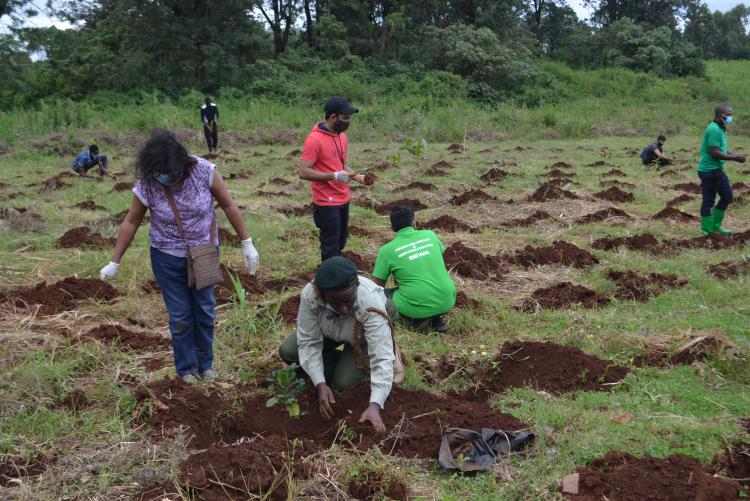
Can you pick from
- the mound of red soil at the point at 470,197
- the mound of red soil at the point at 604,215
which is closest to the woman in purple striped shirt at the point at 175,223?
the mound of red soil at the point at 604,215

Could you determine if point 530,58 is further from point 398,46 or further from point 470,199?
point 470,199

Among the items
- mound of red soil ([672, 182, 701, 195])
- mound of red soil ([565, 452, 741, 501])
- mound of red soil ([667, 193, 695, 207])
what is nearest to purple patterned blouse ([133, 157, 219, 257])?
mound of red soil ([565, 452, 741, 501])

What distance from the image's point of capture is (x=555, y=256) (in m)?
6.75

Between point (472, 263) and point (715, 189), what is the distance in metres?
3.23

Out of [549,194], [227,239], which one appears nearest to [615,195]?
[549,194]

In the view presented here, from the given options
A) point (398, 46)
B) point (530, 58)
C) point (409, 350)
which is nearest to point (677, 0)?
point (530, 58)

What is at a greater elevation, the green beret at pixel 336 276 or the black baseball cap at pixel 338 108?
the black baseball cap at pixel 338 108

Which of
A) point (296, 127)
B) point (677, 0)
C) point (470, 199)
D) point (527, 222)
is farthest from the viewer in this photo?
point (677, 0)

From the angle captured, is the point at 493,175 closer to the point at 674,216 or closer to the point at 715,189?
the point at 674,216

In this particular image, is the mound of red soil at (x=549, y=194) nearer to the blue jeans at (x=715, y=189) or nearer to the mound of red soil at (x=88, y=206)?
the blue jeans at (x=715, y=189)

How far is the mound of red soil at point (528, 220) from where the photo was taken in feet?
27.6

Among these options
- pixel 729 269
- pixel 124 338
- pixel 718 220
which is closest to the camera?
pixel 124 338

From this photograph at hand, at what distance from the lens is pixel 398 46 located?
3005 cm

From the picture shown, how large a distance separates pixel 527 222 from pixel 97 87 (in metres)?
21.4
